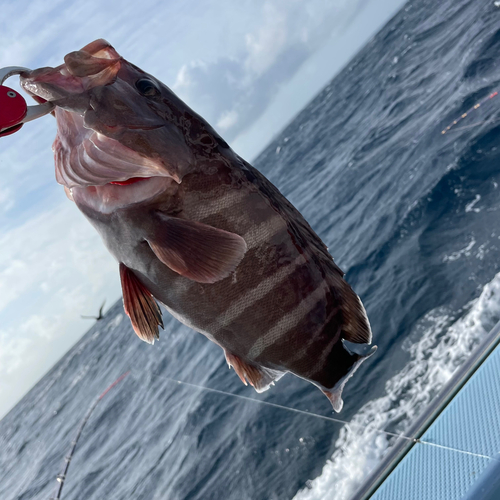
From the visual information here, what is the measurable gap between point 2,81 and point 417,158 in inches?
482

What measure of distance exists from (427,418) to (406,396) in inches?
101

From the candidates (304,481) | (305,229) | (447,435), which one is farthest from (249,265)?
(304,481)

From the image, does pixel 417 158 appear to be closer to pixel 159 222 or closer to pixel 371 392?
pixel 371 392

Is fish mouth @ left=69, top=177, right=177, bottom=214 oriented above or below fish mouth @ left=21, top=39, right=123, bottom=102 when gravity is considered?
below

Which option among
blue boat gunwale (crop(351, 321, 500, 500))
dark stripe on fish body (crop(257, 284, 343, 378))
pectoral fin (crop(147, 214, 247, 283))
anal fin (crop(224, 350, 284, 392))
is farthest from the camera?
blue boat gunwale (crop(351, 321, 500, 500))

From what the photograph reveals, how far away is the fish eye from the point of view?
183cm

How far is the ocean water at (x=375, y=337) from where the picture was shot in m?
6.56

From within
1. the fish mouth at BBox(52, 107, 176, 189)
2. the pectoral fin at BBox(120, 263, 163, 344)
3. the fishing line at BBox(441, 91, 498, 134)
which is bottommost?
the fishing line at BBox(441, 91, 498, 134)

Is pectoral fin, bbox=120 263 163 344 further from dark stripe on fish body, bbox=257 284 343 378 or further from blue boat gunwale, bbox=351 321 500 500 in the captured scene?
blue boat gunwale, bbox=351 321 500 500

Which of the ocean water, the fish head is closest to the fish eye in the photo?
Result: the fish head

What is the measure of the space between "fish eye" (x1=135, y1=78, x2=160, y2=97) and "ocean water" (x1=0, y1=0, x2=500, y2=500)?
4969 mm

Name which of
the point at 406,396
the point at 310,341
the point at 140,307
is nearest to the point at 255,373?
the point at 310,341

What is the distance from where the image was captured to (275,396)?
29.6 ft

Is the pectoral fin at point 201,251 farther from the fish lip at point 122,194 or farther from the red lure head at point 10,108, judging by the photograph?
the red lure head at point 10,108
